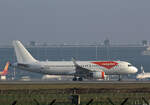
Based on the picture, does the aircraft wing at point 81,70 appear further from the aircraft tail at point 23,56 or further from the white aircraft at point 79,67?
the aircraft tail at point 23,56

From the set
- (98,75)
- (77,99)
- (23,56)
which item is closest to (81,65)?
(98,75)

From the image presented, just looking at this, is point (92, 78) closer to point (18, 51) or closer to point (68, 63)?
point (68, 63)

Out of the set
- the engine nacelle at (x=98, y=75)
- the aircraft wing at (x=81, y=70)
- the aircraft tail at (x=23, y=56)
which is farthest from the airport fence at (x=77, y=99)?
the aircraft tail at (x=23, y=56)

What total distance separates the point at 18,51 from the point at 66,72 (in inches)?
438

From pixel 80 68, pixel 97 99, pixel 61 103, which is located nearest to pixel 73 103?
pixel 61 103

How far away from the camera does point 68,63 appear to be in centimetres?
9762

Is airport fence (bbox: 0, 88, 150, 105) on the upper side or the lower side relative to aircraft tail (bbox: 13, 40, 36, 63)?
lower

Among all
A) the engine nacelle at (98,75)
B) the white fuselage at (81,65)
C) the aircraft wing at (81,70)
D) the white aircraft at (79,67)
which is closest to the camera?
the engine nacelle at (98,75)

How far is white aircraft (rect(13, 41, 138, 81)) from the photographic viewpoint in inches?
3787

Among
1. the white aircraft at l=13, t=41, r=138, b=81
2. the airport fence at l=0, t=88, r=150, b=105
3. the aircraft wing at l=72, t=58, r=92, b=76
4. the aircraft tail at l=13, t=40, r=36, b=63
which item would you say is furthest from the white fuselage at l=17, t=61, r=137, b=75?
the airport fence at l=0, t=88, r=150, b=105

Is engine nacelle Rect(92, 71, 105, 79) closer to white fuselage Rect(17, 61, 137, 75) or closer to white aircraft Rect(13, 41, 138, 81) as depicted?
white aircraft Rect(13, 41, 138, 81)

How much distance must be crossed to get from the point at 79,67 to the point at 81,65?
1475 mm

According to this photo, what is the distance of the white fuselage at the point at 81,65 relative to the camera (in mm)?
96375

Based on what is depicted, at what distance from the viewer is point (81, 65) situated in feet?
318
